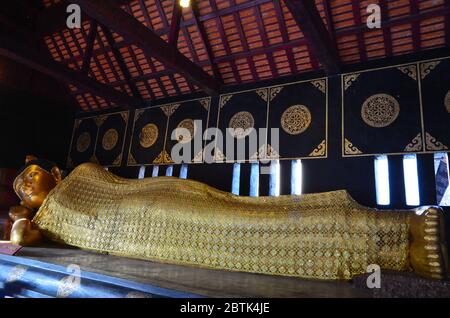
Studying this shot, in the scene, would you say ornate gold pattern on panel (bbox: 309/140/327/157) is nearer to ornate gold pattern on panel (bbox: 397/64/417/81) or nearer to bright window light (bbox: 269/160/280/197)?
bright window light (bbox: 269/160/280/197)

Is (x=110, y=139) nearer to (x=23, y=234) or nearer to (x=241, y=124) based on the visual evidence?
(x=241, y=124)

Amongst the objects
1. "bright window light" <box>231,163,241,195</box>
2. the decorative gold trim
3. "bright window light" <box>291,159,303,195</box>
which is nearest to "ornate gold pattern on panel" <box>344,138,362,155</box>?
"bright window light" <box>291,159,303,195</box>

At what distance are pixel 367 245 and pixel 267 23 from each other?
3.81 meters

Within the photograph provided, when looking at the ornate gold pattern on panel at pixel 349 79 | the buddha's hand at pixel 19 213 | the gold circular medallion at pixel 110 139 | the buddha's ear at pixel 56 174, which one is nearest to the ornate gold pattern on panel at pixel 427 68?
the ornate gold pattern on panel at pixel 349 79

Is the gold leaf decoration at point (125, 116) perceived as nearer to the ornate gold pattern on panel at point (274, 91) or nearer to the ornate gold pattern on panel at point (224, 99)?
the ornate gold pattern on panel at point (224, 99)

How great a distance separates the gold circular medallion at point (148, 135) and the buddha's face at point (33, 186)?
131 inches

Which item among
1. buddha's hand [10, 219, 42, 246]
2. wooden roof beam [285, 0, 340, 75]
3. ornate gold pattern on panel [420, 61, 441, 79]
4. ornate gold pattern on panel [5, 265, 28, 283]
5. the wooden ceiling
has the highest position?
the wooden ceiling

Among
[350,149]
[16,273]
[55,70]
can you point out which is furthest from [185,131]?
[16,273]

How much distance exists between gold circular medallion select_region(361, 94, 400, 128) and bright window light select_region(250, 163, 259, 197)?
5.82ft

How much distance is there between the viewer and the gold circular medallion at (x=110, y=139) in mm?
6449

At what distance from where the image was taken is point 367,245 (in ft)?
5.04

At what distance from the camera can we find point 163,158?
5625 millimetres

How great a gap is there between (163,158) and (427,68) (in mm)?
4474

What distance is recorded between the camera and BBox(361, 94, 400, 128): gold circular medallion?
389 centimetres
